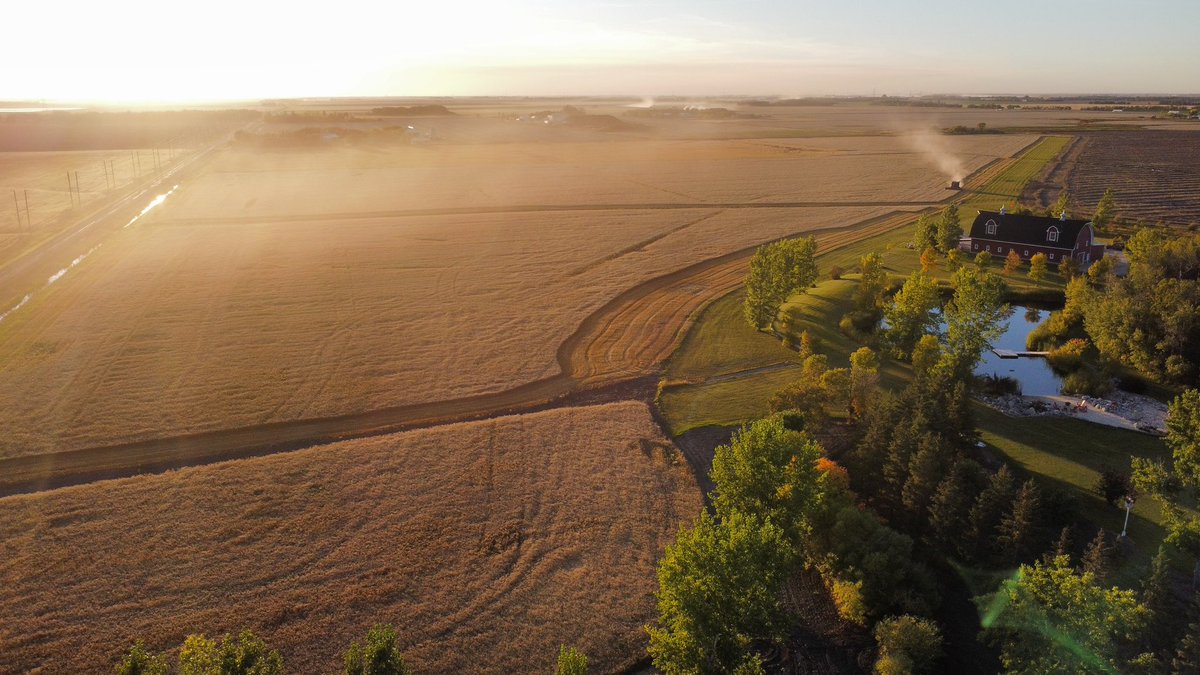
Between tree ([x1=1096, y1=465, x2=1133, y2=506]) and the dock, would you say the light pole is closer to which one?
tree ([x1=1096, y1=465, x2=1133, y2=506])

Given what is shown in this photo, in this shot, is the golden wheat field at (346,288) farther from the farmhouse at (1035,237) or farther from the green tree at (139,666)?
the green tree at (139,666)

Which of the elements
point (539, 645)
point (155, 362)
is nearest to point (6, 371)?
point (155, 362)

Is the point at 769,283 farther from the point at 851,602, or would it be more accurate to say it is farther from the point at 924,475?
the point at 851,602

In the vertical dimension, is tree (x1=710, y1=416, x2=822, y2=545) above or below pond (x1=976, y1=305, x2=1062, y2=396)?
above

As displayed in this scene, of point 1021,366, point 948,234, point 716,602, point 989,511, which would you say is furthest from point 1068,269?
point 716,602

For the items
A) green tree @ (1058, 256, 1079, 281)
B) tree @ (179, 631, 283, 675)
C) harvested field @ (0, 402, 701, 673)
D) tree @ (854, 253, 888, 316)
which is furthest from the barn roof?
tree @ (179, 631, 283, 675)

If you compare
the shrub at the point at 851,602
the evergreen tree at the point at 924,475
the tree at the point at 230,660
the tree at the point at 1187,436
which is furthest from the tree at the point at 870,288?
the tree at the point at 230,660
